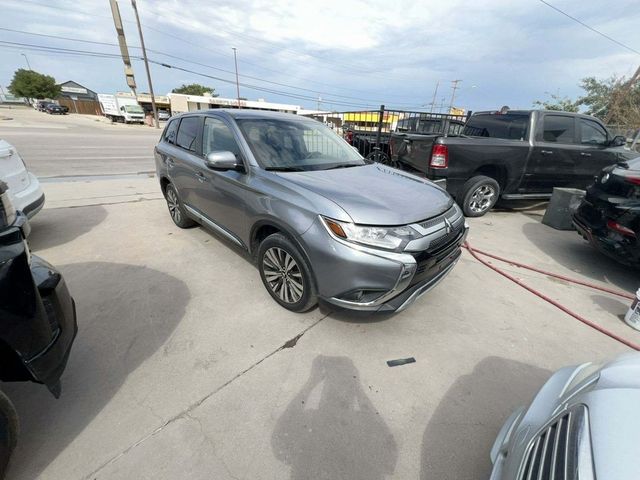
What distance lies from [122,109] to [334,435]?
46.9 metres

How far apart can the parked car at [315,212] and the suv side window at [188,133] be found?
3 cm

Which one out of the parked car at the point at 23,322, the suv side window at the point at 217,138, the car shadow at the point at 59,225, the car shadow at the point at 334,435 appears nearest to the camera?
the parked car at the point at 23,322

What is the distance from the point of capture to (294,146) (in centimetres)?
306

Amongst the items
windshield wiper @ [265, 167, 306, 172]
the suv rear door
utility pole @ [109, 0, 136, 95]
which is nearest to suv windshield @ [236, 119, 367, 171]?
windshield wiper @ [265, 167, 306, 172]

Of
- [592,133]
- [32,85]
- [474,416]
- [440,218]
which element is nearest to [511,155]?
[592,133]

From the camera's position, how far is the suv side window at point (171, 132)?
4100 mm

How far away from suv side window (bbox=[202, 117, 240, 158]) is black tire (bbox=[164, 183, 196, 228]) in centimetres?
106

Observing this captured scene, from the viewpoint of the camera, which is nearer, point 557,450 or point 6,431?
point 557,450

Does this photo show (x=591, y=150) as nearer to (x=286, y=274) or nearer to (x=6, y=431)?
(x=286, y=274)

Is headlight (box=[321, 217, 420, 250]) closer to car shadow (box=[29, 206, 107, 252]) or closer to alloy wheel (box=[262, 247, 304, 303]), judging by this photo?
alloy wheel (box=[262, 247, 304, 303])

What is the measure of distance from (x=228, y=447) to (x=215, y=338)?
0.91m

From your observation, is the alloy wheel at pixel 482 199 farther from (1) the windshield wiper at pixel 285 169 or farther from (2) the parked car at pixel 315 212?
(1) the windshield wiper at pixel 285 169

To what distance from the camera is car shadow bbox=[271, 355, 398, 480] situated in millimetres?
1590

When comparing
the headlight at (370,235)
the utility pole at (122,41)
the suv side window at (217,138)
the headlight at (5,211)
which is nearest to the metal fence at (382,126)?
the suv side window at (217,138)
